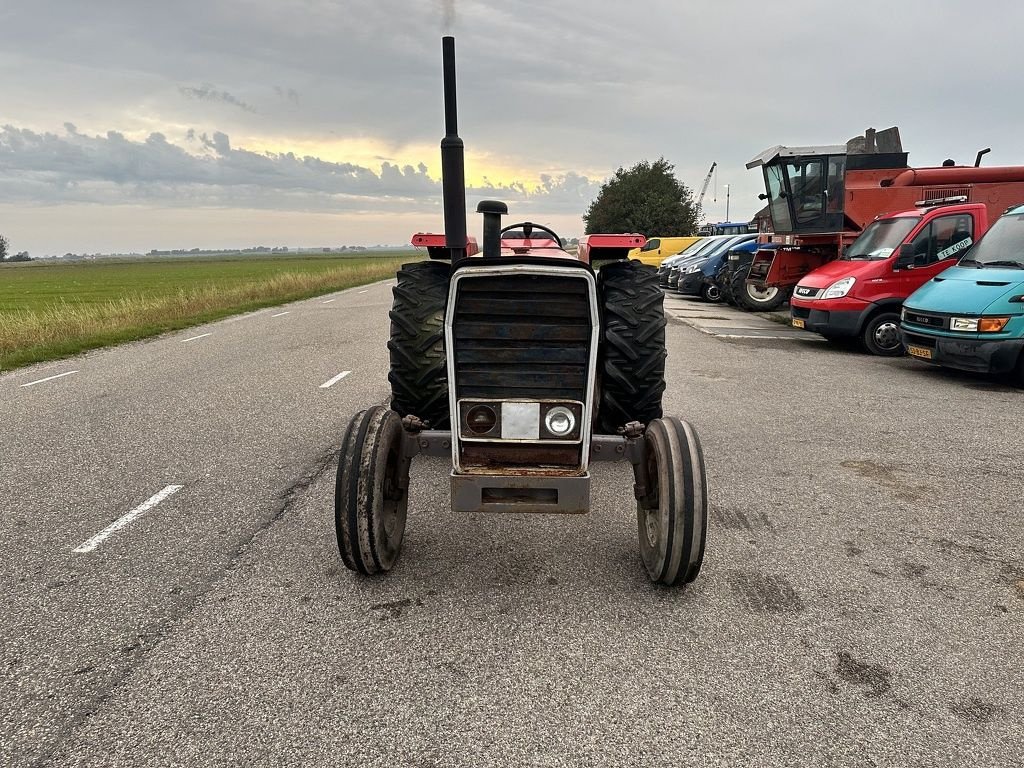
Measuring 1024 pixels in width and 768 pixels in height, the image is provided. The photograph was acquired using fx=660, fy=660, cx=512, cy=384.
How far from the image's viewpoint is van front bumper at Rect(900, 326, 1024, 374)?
7289 millimetres

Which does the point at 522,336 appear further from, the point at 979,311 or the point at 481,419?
the point at 979,311

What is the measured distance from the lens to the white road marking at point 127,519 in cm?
363

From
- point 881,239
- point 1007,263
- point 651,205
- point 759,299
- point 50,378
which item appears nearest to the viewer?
point 1007,263

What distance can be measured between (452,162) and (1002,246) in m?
7.94

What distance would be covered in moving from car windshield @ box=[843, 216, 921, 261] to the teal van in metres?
1.59

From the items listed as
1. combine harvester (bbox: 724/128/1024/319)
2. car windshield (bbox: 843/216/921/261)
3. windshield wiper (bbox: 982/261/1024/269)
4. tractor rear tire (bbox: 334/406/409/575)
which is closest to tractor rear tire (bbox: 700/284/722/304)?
combine harvester (bbox: 724/128/1024/319)

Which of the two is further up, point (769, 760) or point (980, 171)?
point (980, 171)

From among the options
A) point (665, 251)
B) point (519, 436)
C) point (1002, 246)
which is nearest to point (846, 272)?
point (1002, 246)

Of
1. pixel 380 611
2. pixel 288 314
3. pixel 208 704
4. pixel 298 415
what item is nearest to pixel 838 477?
pixel 380 611

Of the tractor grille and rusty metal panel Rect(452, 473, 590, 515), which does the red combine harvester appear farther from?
rusty metal panel Rect(452, 473, 590, 515)

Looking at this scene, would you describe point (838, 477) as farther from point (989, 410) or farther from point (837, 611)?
point (989, 410)

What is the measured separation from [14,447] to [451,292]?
4663mm

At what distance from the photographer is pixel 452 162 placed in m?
3.62

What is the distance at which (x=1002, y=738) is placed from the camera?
2199 millimetres
